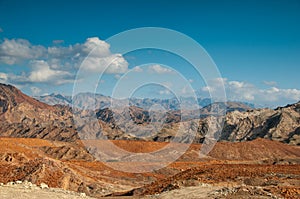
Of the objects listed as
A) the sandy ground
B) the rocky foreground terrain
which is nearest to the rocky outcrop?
the rocky foreground terrain

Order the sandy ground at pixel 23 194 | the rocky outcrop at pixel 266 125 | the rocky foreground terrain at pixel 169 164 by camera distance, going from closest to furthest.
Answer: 1. the sandy ground at pixel 23 194
2. the rocky foreground terrain at pixel 169 164
3. the rocky outcrop at pixel 266 125

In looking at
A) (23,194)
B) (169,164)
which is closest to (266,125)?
(169,164)

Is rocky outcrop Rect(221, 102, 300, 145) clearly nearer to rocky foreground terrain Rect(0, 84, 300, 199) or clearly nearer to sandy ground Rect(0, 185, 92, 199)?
rocky foreground terrain Rect(0, 84, 300, 199)

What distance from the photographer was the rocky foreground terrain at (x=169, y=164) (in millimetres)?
22922

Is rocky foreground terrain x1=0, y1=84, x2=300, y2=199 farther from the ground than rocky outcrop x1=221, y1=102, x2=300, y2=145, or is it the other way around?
rocky outcrop x1=221, y1=102, x2=300, y2=145

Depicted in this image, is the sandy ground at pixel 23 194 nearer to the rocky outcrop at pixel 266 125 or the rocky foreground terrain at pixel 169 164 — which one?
the rocky foreground terrain at pixel 169 164

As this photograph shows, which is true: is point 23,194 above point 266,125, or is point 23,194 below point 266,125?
below

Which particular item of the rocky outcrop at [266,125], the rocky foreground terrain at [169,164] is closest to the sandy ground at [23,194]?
the rocky foreground terrain at [169,164]

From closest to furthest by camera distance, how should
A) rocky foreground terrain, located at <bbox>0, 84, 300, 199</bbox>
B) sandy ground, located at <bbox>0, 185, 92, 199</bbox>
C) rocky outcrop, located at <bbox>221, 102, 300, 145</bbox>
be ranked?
sandy ground, located at <bbox>0, 185, 92, 199</bbox> → rocky foreground terrain, located at <bbox>0, 84, 300, 199</bbox> → rocky outcrop, located at <bbox>221, 102, 300, 145</bbox>

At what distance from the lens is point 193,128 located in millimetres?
170625

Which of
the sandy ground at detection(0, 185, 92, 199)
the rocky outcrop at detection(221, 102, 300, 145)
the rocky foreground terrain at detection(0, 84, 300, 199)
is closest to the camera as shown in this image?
the sandy ground at detection(0, 185, 92, 199)

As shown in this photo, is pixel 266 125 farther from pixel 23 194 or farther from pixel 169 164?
pixel 23 194

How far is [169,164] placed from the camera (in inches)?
3231

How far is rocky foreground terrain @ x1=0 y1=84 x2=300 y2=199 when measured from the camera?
22922mm
